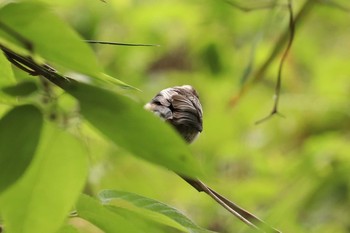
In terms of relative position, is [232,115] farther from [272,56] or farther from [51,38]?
[51,38]

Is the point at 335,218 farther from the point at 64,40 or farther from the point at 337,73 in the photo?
the point at 64,40

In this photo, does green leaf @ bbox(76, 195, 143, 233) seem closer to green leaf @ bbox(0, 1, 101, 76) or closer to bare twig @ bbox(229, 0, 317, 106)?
green leaf @ bbox(0, 1, 101, 76)

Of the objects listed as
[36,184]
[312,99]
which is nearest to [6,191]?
[36,184]

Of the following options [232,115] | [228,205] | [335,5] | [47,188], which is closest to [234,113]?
[232,115]

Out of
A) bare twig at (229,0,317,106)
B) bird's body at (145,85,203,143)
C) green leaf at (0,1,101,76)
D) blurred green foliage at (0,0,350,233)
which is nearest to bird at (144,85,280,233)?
bird's body at (145,85,203,143)

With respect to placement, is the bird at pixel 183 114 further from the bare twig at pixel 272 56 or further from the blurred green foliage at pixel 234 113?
the blurred green foliage at pixel 234 113

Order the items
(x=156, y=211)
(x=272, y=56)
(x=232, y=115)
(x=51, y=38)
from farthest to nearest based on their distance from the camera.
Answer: (x=232, y=115)
(x=272, y=56)
(x=156, y=211)
(x=51, y=38)
